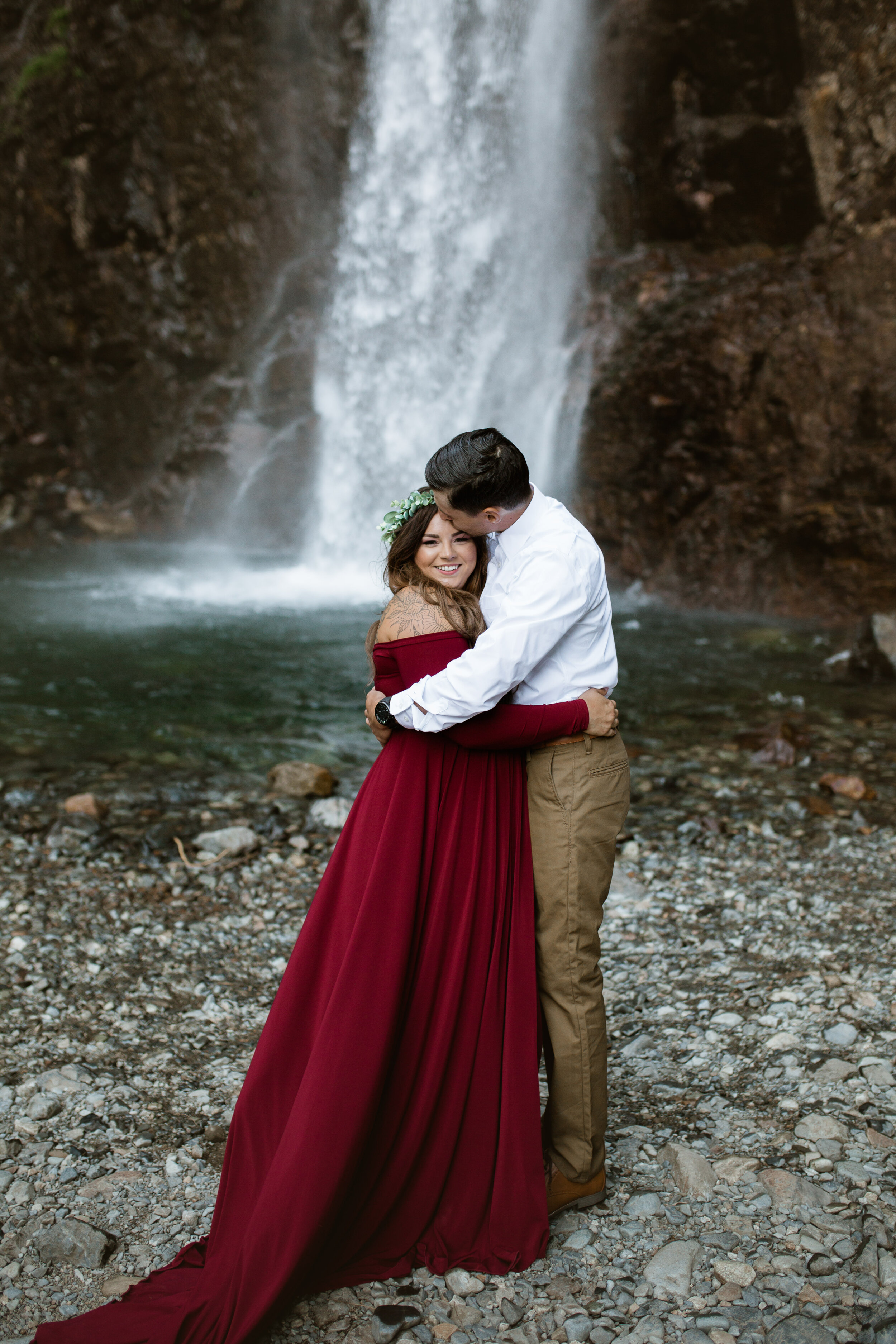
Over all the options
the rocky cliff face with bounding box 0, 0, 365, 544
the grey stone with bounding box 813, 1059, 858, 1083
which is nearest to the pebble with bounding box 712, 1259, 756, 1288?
the grey stone with bounding box 813, 1059, 858, 1083

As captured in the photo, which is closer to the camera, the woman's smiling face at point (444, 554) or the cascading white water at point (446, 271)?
the woman's smiling face at point (444, 554)

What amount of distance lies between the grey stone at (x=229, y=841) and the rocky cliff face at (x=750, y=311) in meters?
10.5

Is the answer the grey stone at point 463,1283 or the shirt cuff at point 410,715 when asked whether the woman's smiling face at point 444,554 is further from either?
the grey stone at point 463,1283

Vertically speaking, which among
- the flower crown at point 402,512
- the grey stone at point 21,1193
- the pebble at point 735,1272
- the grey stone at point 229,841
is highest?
the flower crown at point 402,512

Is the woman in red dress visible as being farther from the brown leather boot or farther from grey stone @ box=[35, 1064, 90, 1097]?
grey stone @ box=[35, 1064, 90, 1097]

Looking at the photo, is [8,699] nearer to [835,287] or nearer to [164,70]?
[835,287]

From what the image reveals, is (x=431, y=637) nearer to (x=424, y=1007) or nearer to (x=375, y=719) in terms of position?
(x=375, y=719)

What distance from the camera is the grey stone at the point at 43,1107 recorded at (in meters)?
3.30

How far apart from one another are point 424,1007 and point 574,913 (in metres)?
0.49

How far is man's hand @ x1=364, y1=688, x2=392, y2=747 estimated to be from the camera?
8.91 ft

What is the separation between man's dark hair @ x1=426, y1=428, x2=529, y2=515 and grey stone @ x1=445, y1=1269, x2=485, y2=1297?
2069 millimetres

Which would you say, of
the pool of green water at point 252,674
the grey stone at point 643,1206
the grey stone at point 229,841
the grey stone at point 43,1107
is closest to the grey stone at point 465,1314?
the grey stone at point 643,1206

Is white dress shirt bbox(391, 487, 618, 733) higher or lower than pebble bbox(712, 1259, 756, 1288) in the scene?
higher

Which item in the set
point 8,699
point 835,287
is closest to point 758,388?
point 835,287
